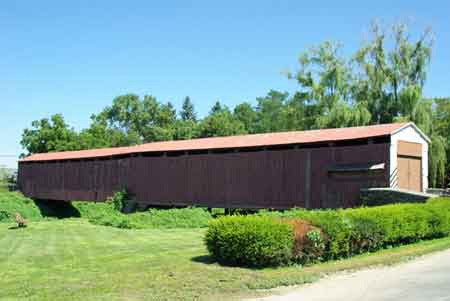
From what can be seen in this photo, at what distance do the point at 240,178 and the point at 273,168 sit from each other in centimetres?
188

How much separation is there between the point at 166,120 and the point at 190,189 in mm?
50874

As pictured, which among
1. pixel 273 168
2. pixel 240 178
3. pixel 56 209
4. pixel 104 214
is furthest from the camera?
pixel 56 209

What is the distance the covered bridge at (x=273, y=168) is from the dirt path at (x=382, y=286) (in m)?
9.81

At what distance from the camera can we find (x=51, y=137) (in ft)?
185

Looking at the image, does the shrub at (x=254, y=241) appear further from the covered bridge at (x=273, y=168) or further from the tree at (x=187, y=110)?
the tree at (x=187, y=110)

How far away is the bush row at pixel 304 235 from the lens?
897 cm

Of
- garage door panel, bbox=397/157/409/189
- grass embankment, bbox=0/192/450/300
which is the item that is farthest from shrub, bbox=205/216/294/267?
garage door panel, bbox=397/157/409/189

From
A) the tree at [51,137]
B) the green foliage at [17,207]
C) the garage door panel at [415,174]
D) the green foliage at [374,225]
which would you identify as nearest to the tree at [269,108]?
the tree at [51,137]

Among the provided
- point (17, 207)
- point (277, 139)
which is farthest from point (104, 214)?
point (17, 207)

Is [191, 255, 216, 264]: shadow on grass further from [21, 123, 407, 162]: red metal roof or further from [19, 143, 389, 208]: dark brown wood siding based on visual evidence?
[21, 123, 407, 162]: red metal roof

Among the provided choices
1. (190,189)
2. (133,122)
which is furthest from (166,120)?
(190,189)

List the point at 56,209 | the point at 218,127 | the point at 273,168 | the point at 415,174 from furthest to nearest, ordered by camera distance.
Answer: the point at 218,127
the point at 56,209
the point at 273,168
the point at 415,174

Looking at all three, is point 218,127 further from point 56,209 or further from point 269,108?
point 269,108

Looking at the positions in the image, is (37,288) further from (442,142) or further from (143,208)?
(442,142)
